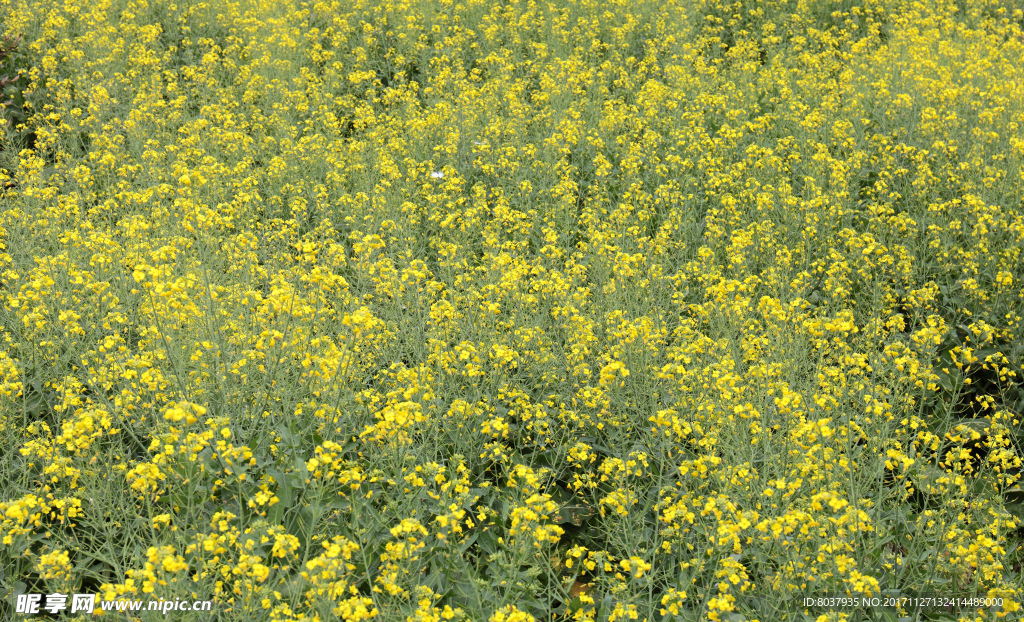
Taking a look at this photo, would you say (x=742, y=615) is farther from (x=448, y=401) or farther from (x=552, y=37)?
(x=552, y=37)

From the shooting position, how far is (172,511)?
3107 mm

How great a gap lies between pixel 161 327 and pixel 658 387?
7.68 ft

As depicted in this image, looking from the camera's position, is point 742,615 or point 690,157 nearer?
point 742,615

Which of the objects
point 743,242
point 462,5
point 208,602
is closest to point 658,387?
point 743,242

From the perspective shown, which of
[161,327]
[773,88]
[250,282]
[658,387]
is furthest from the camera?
[773,88]

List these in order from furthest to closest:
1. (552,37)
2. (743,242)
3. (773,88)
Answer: (552,37) → (773,88) → (743,242)

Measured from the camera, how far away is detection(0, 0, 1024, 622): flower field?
2977 millimetres

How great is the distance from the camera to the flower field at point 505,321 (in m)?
2.98

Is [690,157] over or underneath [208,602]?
over

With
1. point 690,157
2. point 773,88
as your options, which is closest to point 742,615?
point 690,157

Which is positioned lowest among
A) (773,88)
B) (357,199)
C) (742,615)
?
(742,615)

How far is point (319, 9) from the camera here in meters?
10.1

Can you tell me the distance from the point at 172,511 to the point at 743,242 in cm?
380

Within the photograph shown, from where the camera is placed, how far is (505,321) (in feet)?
14.3
